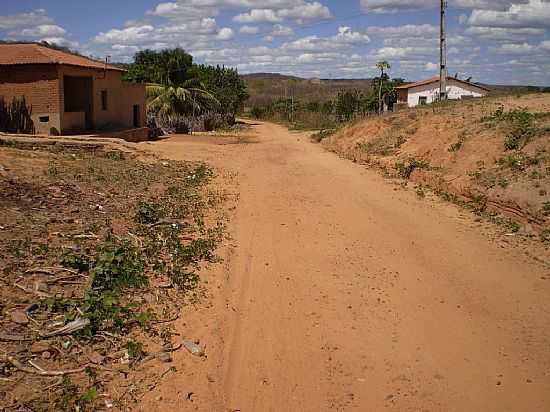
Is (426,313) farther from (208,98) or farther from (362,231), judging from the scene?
(208,98)

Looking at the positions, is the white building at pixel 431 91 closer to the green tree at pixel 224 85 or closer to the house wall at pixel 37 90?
the green tree at pixel 224 85

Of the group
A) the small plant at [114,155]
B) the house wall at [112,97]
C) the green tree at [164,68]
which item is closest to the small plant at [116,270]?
the small plant at [114,155]

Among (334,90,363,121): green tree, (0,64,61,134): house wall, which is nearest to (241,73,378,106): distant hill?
(334,90,363,121): green tree

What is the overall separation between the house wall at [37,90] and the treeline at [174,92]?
487 inches

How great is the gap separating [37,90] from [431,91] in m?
40.7

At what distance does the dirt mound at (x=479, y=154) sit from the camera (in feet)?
37.3

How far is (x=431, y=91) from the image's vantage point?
175 ft

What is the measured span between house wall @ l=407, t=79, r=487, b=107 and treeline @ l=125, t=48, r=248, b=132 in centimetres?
2161

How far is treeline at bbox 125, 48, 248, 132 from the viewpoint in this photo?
114ft

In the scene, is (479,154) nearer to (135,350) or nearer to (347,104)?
(135,350)

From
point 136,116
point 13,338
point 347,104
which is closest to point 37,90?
point 136,116

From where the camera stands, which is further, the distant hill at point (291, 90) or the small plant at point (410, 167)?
the distant hill at point (291, 90)

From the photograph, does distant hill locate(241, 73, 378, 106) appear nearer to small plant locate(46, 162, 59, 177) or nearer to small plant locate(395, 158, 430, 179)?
small plant locate(395, 158, 430, 179)

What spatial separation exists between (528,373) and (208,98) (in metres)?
34.9
